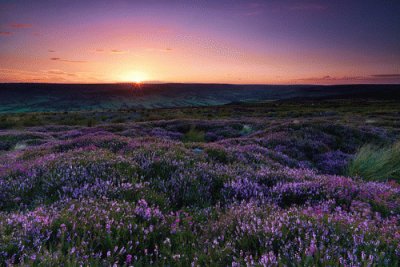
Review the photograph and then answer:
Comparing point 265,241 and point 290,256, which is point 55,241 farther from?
point 290,256

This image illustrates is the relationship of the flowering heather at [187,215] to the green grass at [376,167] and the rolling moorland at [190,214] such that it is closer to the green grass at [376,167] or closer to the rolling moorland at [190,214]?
the rolling moorland at [190,214]

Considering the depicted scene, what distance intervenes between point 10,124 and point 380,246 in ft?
141

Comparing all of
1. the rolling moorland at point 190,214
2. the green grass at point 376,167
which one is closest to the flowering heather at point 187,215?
the rolling moorland at point 190,214

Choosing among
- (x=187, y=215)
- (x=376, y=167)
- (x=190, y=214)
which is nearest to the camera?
(x=187, y=215)

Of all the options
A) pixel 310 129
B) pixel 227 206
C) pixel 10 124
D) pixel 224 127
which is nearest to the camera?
pixel 227 206

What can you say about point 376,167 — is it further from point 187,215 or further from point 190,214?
point 187,215

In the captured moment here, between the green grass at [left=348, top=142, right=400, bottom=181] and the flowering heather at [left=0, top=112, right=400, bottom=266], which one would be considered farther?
the green grass at [left=348, top=142, right=400, bottom=181]

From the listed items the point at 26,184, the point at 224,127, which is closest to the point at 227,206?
the point at 26,184

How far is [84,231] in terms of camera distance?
9.73ft

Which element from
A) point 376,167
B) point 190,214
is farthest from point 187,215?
point 376,167

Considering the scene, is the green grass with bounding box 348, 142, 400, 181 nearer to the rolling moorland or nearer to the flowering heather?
the rolling moorland

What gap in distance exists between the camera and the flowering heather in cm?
264

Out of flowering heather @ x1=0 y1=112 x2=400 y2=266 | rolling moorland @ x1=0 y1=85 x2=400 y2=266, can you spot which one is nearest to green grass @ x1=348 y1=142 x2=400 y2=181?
rolling moorland @ x1=0 y1=85 x2=400 y2=266

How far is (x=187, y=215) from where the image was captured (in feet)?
12.8
